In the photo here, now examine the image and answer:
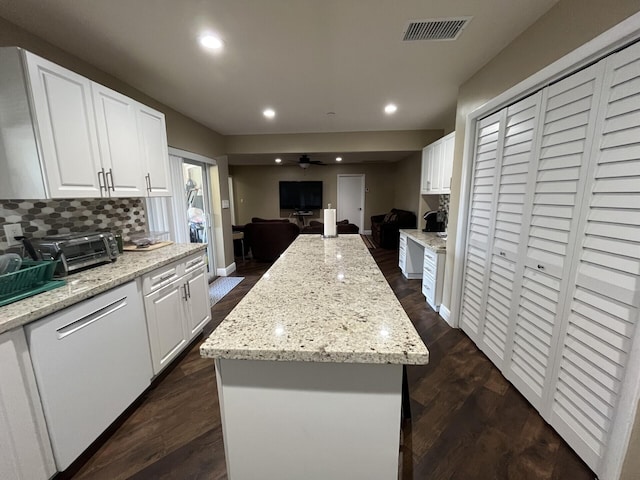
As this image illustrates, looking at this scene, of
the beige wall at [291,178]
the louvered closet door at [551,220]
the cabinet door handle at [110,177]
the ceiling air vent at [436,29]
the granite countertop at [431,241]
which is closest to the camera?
the louvered closet door at [551,220]

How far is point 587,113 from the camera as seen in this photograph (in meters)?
1.25

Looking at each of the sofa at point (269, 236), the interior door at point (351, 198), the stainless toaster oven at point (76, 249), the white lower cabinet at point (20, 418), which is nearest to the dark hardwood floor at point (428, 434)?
the white lower cabinet at point (20, 418)

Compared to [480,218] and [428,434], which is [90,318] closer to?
[428,434]

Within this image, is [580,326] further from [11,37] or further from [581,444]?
[11,37]

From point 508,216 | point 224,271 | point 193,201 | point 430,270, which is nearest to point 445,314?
point 430,270

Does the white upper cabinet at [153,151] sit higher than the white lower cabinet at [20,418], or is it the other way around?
the white upper cabinet at [153,151]

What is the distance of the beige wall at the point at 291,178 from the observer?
8055mm

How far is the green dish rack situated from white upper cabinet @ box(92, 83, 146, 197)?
65 cm

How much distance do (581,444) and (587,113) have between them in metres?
1.70

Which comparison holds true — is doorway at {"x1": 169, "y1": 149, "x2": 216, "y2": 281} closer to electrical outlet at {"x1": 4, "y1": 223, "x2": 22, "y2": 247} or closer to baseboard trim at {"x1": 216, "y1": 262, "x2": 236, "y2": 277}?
baseboard trim at {"x1": 216, "y1": 262, "x2": 236, "y2": 277}

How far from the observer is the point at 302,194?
8102 millimetres

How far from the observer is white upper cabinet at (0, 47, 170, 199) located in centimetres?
132

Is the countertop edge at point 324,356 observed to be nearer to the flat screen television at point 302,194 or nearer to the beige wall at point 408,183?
the beige wall at point 408,183

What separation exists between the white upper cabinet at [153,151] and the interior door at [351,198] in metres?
6.29
